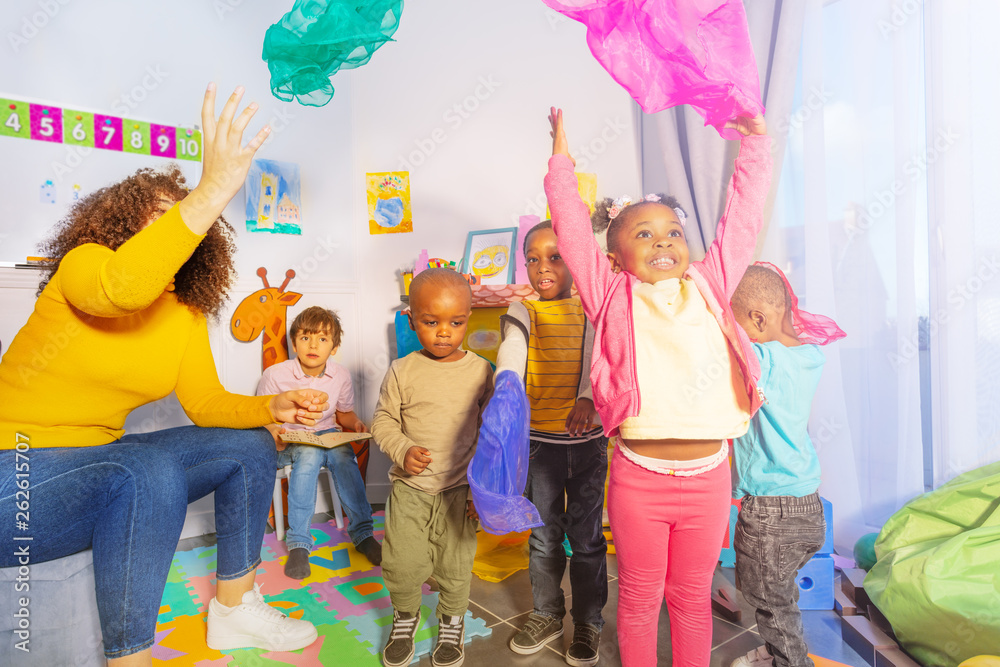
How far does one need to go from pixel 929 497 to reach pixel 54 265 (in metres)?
2.52

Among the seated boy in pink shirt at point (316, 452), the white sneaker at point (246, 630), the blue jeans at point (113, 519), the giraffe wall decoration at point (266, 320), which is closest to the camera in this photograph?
the blue jeans at point (113, 519)

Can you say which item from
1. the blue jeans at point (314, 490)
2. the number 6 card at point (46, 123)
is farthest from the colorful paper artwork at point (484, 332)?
the number 6 card at point (46, 123)

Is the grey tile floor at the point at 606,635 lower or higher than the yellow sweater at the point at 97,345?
lower

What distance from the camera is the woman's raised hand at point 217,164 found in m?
1.14

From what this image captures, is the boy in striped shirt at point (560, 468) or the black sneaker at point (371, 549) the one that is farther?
the black sneaker at point (371, 549)

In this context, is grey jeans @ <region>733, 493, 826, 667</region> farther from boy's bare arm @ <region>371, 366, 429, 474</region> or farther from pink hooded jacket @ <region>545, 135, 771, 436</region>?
boy's bare arm @ <region>371, 366, 429, 474</region>

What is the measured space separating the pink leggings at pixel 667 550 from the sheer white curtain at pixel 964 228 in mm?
1185

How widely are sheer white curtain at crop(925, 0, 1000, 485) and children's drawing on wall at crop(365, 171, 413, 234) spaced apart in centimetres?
227

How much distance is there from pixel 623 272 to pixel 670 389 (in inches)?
12.1

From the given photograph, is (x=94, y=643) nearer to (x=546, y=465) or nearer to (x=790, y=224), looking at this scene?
(x=546, y=465)

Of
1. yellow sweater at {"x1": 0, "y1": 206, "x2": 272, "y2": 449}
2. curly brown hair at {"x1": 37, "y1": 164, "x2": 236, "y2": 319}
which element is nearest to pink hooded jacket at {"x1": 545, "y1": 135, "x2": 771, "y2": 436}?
yellow sweater at {"x1": 0, "y1": 206, "x2": 272, "y2": 449}

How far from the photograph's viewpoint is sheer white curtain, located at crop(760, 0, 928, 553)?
2.13 meters

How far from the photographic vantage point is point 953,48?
1.98 metres

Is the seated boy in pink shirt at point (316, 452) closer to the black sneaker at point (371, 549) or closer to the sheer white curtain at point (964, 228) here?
the black sneaker at point (371, 549)
